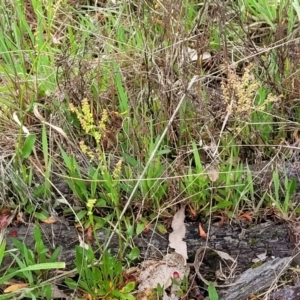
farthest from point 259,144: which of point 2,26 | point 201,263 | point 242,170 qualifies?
point 2,26

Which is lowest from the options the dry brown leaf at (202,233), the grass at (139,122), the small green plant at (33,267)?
the dry brown leaf at (202,233)

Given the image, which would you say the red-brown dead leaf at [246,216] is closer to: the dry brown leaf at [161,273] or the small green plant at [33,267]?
the dry brown leaf at [161,273]

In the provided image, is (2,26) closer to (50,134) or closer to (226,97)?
(50,134)

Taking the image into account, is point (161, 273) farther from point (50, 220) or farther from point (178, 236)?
point (50, 220)

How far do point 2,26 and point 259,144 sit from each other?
1036mm

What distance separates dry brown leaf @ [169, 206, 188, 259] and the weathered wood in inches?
0.7

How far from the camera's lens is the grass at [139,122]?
5.71ft

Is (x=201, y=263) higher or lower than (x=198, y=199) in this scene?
lower

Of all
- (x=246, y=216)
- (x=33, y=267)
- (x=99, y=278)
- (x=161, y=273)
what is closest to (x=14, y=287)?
(x=33, y=267)

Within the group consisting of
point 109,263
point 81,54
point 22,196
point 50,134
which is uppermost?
point 81,54

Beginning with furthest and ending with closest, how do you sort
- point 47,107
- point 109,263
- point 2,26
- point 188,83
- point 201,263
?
1. point 2,26
2. point 47,107
3. point 188,83
4. point 201,263
5. point 109,263

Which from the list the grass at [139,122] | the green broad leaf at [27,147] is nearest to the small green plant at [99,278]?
the grass at [139,122]

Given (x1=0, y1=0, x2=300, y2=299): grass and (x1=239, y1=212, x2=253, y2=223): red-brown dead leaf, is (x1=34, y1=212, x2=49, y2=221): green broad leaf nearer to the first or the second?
(x1=0, y1=0, x2=300, y2=299): grass

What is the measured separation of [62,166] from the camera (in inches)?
72.7
